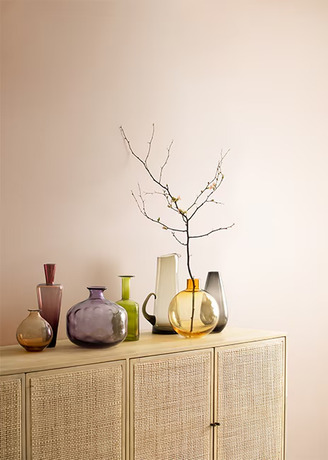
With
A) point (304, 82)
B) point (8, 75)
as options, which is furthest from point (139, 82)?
point (304, 82)

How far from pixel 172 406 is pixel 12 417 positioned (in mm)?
588

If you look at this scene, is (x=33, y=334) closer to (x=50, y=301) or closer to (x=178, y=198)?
(x=50, y=301)

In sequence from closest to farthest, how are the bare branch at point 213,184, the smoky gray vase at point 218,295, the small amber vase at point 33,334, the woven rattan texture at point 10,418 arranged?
the woven rattan texture at point 10,418, the small amber vase at point 33,334, the smoky gray vase at point 218,295, the bare branch at point 213,184

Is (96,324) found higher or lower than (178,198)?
lower

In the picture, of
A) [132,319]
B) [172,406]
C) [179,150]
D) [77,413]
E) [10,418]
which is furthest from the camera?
[179,150]

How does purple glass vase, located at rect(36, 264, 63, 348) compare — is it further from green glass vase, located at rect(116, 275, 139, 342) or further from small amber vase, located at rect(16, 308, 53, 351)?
green glass vase, located at rect(116, 275, 139, 342)

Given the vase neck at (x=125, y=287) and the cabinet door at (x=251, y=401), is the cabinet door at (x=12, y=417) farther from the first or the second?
the cabinet door at (x=251, y=401)

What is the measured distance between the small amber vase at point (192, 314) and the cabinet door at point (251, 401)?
11 centimetres

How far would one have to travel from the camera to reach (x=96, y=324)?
6.61 ft

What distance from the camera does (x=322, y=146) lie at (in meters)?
3.31

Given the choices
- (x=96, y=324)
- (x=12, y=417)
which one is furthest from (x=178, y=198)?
(x=12, y=417)

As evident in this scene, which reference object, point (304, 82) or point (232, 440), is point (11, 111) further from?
point (304, 82)

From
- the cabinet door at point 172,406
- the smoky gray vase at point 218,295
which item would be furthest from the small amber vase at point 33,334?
the smoky gray vase at point 218,295

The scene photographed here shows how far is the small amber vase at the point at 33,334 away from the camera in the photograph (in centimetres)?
194
